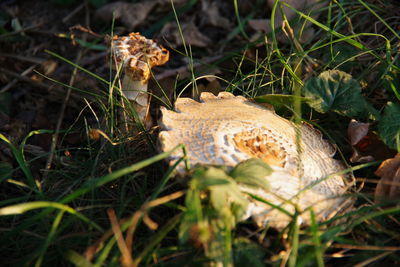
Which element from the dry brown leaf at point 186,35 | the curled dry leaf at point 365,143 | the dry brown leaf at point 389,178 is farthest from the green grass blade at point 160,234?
the dry brown leaf at point 186,35

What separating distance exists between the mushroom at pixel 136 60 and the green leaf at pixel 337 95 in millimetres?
836

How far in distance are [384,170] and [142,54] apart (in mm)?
1333

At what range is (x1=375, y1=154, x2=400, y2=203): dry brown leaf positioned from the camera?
188cm

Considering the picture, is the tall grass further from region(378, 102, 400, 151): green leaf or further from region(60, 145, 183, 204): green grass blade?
region(378, 102, 400, 151): green leaf

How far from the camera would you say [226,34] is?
3588mm

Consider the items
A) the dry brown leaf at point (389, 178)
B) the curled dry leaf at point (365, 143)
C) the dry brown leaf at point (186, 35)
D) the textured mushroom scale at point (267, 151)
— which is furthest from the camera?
the dry brown leaf at point (186, 35)

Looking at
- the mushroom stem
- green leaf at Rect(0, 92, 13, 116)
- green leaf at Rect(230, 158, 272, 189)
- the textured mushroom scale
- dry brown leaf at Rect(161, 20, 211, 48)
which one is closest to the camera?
green leaf at Rect(230, 158, 272, 189)

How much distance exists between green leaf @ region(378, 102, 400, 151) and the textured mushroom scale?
0.25 metres

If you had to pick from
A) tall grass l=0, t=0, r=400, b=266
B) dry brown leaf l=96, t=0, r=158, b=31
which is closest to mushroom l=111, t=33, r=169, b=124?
tall grass l=0, t=0, r=400, b=266

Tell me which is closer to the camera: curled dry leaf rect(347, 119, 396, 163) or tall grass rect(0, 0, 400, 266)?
tall grass rect(0, 0, 400, 266)

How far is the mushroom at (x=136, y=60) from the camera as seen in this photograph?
88.0 inches

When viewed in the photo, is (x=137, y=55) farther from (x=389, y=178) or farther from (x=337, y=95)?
(x=389, y=178)

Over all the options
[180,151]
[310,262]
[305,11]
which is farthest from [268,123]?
[305,11]

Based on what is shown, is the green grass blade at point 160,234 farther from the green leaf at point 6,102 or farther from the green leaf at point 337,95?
the green leaf at point 6,102
